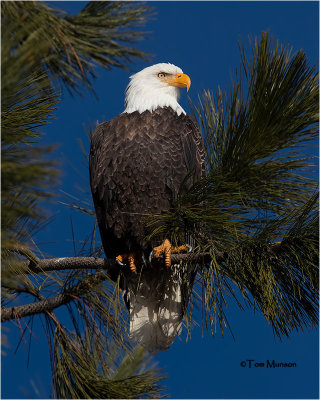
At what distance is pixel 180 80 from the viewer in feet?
9.98

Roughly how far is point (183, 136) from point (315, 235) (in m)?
1.00

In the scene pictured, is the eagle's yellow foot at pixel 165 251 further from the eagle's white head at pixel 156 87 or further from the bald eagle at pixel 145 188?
the eagle's white head at pixel 156 87

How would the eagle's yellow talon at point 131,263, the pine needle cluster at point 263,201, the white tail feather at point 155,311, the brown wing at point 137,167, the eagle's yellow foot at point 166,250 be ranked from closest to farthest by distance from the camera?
the pine needle cluster at point 263,201, the eagle's yellow foot at point 166,250, the brown wing at point 137,167, the eagle's yellow talon at point 131,263, the white tail feather at point 155,311

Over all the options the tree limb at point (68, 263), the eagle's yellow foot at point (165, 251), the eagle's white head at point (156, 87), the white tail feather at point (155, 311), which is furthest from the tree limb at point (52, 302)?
the eagle's white head at point (156, 87)

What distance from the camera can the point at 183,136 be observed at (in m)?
2.57

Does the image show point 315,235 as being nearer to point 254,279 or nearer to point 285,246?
point 285,246

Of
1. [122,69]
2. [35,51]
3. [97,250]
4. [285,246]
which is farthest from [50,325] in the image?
[122,69]

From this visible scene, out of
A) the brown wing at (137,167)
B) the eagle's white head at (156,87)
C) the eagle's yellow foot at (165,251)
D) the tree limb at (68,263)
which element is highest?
the eagle's white head at (156,87)

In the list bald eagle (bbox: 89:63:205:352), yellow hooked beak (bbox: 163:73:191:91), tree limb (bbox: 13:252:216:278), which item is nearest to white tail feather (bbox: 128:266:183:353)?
bald eagle (bbox: 89:63:205:352)

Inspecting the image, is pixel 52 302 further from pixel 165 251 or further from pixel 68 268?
pixel 165 251

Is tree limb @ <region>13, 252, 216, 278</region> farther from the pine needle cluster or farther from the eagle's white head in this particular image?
the eagle's white head

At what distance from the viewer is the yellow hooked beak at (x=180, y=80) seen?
3.02 meters

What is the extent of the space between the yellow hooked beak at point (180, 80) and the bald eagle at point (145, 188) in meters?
0.10

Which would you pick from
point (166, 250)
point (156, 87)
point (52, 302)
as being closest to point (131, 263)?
point (166, 250)
